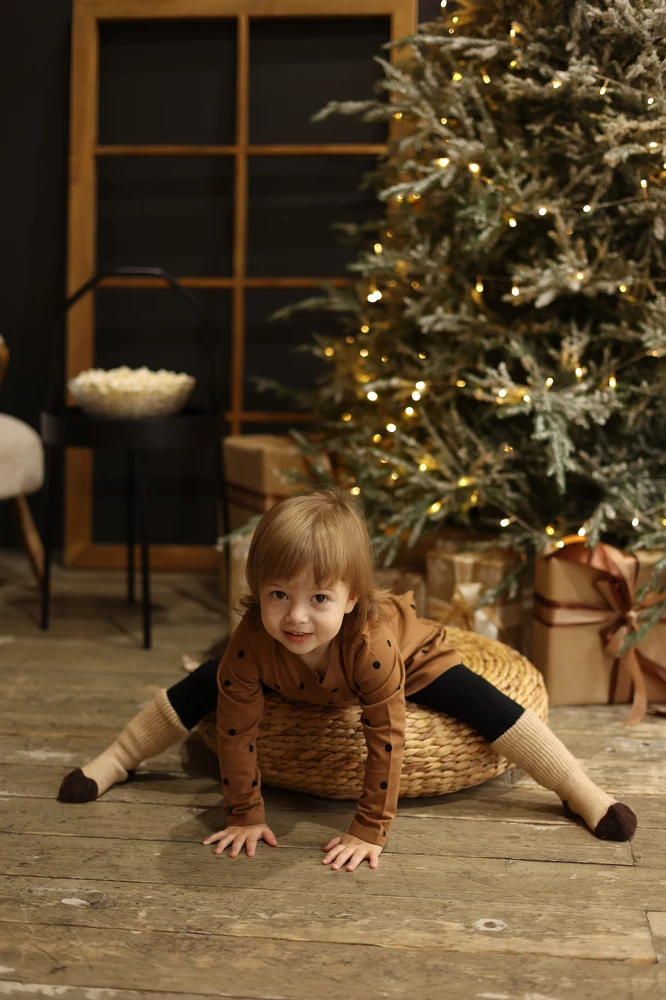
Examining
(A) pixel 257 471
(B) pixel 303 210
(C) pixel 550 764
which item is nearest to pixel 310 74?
(B) pixel 303 210

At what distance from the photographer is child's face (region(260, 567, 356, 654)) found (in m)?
1.32

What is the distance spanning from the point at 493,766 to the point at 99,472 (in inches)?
74.1

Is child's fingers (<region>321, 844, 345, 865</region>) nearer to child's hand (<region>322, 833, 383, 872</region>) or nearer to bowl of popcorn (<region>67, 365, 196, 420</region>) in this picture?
child's hand (<region>322, 833, 383, 872</region>)

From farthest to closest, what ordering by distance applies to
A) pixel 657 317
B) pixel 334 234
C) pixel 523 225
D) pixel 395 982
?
pixel 334 234 < pixel 523 225 < pixel 657 317 < pixel 395 982

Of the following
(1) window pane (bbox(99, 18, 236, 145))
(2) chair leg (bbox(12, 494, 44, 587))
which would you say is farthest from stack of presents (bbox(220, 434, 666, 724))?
(1) window pane (bbox(99, 18, 236, 145))

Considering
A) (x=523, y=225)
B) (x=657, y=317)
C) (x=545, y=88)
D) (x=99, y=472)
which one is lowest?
(x=99, y=472)

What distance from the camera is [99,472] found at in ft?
10.3

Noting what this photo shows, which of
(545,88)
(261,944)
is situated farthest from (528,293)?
(261,944)

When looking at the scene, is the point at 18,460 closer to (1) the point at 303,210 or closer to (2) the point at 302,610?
(1) the point at 303,210

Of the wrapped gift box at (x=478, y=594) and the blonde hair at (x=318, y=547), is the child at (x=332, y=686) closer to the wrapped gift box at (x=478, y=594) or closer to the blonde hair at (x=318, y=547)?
the blonde hair at (x=318, y=547)

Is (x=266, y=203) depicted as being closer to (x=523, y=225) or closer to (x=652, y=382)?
(x=523, y=225)

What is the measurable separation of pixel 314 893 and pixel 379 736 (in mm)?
219

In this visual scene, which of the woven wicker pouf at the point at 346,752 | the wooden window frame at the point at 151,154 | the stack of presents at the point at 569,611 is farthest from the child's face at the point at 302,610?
Answer: the wooden window frame at the point at 151,154

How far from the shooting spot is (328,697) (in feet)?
4.90
